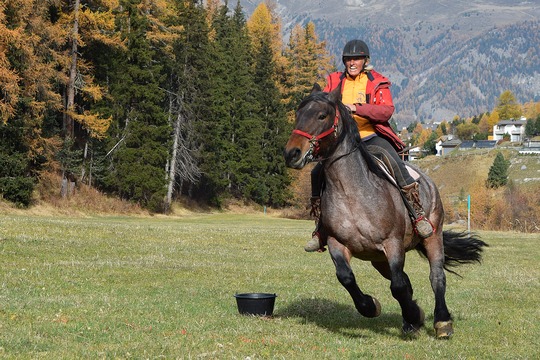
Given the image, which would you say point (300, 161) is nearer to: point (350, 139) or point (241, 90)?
point (350, 139)

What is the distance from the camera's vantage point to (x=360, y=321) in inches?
462

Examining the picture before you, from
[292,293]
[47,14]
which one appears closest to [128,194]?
[47,14]

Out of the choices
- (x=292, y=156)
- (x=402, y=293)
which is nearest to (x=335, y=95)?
(x=292, y=156)

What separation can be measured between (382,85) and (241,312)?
430cm

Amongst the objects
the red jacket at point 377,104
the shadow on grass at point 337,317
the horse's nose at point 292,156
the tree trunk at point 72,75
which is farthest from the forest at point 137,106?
the horse's nose at point 292,156

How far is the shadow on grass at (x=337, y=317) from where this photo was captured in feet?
36.2

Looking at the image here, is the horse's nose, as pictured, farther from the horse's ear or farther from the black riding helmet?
the black riding helmet

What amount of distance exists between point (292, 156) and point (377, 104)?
2295mm

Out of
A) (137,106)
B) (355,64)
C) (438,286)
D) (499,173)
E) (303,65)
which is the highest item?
(303,65)

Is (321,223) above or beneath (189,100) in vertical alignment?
beneath

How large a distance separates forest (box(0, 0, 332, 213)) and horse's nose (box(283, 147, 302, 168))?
39.3m

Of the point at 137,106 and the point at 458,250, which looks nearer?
the point at 458,250

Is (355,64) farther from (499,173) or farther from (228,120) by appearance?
(499,173)

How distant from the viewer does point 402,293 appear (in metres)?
9.97
